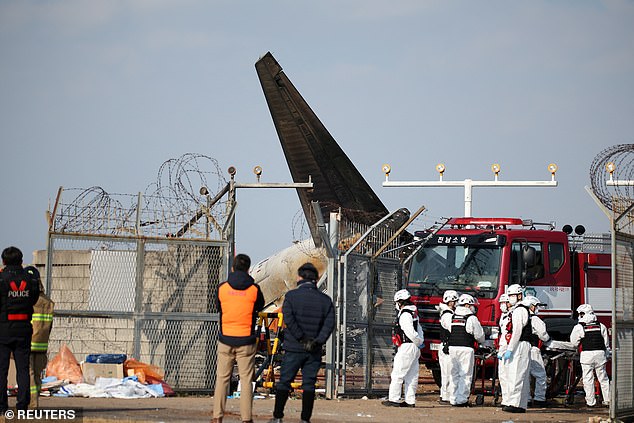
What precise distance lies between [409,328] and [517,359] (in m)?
1.76

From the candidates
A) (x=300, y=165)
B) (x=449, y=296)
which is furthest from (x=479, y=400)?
(x=300, y=165)

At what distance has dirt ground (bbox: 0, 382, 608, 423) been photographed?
13.3 m

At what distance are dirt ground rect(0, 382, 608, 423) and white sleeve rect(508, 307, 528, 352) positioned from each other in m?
1.10

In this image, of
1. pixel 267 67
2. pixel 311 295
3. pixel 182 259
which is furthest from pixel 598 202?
pixel 267 67

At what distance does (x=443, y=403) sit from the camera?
1777cm

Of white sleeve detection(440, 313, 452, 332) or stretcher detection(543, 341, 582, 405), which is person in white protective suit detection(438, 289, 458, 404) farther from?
stretcher detection(543, 341, 582, 405)

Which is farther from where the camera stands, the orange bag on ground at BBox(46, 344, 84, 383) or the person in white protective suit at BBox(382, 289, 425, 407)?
the person in white protective suit at BBox(382, 289, 425, 407)

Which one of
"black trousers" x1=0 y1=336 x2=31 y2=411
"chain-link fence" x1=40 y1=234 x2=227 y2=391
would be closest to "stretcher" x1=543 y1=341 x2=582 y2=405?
"chain-link fence" x1=40 y1=234 x2=227 y2=391

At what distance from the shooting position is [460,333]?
17312 millimetres

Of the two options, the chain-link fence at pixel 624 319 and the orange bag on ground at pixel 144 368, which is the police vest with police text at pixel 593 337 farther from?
the orange bag on ground at pixel 144 368

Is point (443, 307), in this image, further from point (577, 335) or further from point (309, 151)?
point (309, 151)

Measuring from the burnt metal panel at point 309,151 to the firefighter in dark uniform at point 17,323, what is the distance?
22.4 meters

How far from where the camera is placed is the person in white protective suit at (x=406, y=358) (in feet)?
54.8

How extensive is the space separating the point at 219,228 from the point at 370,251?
9.47 ft
